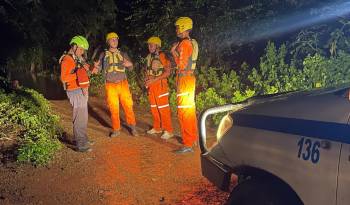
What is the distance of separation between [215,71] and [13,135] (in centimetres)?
547

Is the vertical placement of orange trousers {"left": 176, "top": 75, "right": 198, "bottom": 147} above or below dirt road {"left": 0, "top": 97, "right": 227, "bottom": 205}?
above

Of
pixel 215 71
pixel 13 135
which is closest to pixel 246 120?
pixel 13 135

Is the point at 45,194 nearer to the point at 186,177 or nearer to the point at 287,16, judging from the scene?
the point at 186,177

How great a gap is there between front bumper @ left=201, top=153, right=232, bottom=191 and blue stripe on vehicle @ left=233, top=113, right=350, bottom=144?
1.37 ft

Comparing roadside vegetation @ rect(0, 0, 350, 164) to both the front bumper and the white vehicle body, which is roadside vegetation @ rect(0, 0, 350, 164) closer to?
the front bumper

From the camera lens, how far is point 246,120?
11.7 ft

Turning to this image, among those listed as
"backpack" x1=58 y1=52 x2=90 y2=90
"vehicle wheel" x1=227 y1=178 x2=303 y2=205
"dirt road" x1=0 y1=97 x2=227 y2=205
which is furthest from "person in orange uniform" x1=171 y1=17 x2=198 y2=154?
"vehicle wheel" x1=227 y1=178 x2=303 y2=205

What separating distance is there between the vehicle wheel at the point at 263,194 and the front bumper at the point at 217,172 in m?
0.16

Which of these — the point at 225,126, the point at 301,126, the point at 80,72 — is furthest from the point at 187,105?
the point at 301,126

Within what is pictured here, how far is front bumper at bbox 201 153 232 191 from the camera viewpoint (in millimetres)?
3736

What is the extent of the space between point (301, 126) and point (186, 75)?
4008mm

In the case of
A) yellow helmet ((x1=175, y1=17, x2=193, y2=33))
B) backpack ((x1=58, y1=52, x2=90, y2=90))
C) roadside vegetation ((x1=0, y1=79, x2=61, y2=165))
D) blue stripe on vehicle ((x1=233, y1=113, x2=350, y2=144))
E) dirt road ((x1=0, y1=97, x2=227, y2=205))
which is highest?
yellow helmet ((x1=175, y1=17, x2=193, y2=33))

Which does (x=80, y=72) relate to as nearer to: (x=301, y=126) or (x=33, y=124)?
(x=33, y=124)

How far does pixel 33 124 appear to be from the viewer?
7.43 metres
